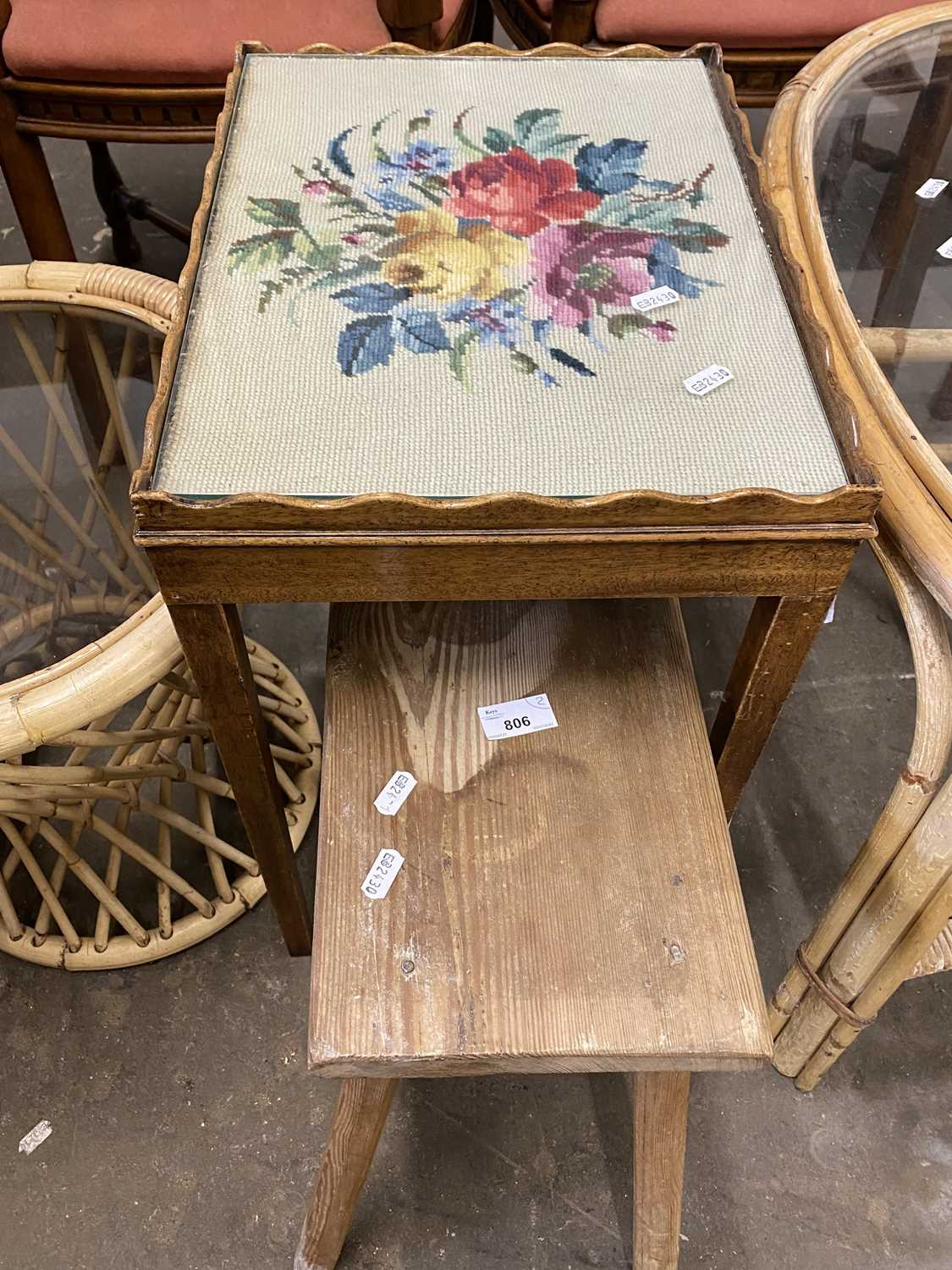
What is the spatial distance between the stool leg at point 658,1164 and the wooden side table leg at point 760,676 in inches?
9.0

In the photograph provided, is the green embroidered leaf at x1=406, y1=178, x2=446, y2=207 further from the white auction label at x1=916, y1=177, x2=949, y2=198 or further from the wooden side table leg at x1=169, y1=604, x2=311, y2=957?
the white auction label at x1=916, y1=177, x2=949, y2=198

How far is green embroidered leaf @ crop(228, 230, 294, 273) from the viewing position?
0.66 metres

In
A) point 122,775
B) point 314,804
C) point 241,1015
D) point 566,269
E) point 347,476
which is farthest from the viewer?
point 314,804

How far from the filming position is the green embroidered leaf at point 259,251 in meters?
0.66

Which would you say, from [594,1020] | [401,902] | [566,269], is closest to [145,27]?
[566,269]

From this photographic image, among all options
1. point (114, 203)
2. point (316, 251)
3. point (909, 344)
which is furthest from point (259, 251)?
point (114, 203)

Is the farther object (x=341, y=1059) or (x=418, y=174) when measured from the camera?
(x=418, y=174)

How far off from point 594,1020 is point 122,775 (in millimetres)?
486

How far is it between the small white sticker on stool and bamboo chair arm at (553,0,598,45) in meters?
1.24

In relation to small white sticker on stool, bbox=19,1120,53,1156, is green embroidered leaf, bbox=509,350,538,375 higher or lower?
higher

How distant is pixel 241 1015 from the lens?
39.4 inches

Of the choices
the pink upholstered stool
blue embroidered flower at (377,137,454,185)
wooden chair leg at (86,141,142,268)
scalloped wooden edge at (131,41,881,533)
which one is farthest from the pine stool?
wooden chair leg at (86,141,142,268)

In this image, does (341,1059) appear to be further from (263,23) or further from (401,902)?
(263,23)

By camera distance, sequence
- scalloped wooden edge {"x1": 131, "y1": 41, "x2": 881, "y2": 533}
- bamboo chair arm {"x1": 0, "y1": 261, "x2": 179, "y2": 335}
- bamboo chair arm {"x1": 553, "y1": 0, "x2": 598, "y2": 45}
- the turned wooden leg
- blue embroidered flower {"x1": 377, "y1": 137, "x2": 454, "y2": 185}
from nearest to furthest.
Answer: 1. scalloped wooden edge {"x1": 131, "y1": 41, "x2": 881, "y2": 533}
2. blue embroidered flower {"x1": 377, "y1": 137, "x2": 454, "y2": 185}
3. bamboo chair arm {"x1": 0, "y1": 261, "x2": 179, "y2": 335}
4. the turned wooden leg
5. bamboo chair arm {"x1": 553, "y1": 0, "x2": 598, "y2": 45}
